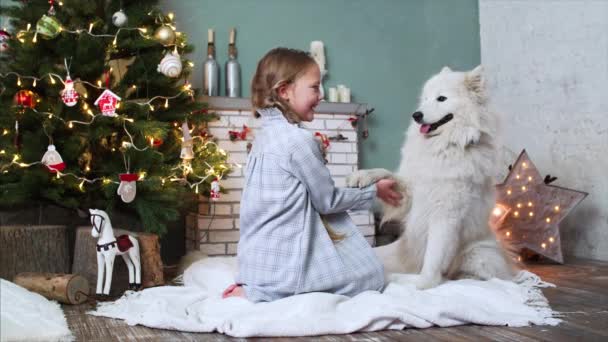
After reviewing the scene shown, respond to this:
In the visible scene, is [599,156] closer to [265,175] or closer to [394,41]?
[394,41]

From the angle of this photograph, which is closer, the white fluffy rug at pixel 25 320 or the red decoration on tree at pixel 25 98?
the white fluffy rug at pixel 25 320

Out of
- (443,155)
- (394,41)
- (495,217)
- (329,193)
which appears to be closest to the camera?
(329,193)

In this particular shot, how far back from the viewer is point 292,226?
204cm

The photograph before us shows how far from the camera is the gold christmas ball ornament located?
10.3 ft

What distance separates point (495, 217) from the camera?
3588mm

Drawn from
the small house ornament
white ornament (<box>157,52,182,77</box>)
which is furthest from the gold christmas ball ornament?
the small house ornament

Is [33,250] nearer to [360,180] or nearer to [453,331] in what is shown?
[360,180]

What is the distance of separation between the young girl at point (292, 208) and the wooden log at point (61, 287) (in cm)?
68

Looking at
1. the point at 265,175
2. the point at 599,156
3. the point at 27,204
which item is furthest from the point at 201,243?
the point at 599,156

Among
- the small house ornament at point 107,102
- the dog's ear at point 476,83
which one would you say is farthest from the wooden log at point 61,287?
the dog's ear at point 476,83

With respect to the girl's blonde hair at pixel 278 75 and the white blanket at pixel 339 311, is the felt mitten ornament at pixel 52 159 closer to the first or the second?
the white blanket at pixel 339 311

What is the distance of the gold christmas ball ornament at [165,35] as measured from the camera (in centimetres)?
315

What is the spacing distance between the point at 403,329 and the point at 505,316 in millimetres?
356

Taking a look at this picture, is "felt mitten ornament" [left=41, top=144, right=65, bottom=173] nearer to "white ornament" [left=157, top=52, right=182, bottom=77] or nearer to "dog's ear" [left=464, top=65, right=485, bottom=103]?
"white ornament" [left=157, top=52, right=182, bottom=77]
